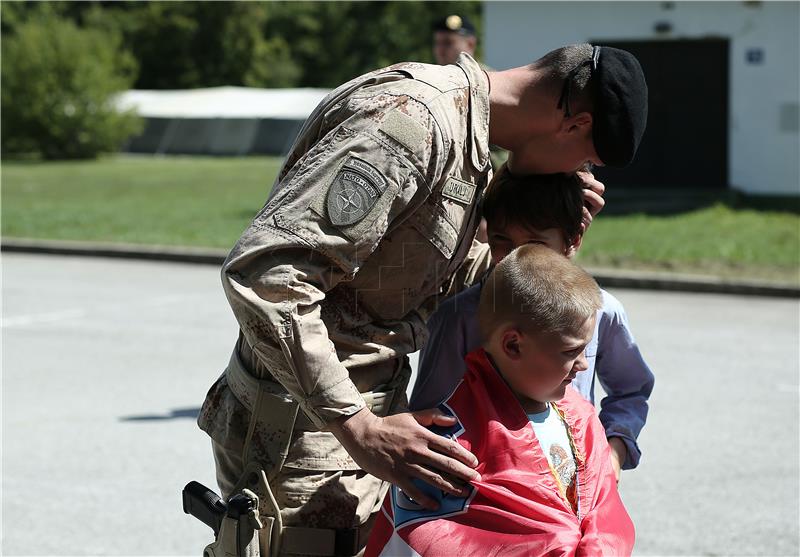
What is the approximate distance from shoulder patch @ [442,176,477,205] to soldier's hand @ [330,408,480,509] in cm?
46

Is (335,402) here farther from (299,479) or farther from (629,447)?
(629,447)

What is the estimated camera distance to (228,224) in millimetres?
16625

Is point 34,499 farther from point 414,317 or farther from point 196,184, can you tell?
point 196,184

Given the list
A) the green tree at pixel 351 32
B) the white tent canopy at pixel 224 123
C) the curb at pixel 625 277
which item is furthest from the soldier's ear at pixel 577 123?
the green tree at pixel 351 32

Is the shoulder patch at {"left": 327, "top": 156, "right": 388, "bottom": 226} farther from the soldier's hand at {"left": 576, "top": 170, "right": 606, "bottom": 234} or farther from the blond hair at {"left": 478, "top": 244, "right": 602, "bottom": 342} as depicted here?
the soldier's hand at {"left": 576, "top": 170, "right": 606, "bottom": 234}

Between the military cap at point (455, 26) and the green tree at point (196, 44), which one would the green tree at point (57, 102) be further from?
the military cap at point (455, 26)

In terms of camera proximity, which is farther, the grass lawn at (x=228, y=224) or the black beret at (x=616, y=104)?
the grass lawn at (x=228, y=224)

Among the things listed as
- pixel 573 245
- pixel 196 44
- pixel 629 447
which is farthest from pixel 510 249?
pixel 196 44

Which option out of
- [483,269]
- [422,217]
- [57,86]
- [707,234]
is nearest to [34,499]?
[483,269]

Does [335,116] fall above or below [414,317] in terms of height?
above

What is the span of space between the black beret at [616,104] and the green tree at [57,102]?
1436 inches

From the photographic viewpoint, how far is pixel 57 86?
123ft

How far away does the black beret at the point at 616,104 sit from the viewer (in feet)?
7.69

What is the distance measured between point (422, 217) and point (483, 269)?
1.89 feet
